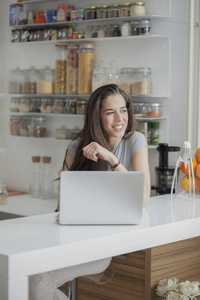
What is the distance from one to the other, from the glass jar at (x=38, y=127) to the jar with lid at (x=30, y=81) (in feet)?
0.65

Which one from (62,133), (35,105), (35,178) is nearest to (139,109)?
(62,133)

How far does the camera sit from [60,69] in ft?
12.9

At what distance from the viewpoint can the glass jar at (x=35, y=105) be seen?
4089 mm

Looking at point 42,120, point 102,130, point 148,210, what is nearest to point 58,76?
point 42,120

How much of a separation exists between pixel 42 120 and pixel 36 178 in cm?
42

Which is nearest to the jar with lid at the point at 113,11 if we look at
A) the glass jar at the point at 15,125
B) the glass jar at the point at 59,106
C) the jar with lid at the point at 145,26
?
the jar with lid at the point at 145,26

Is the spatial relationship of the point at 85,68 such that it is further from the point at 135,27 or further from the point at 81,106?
the point at 135,27

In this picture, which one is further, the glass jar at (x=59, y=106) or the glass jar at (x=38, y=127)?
the glass jar at (x=38, y=127)

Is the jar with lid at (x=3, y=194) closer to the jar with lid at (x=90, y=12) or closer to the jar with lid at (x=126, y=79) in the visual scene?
the jar with lid at (x=126, y=79)

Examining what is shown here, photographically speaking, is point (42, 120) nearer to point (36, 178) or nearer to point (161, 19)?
point (36, 178)

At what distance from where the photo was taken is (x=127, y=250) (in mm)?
2037

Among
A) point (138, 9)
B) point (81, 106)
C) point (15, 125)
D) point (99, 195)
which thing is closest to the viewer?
point (99, 195)

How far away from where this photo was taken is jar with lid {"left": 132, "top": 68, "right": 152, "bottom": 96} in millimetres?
3523

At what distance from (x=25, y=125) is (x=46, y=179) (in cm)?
41
